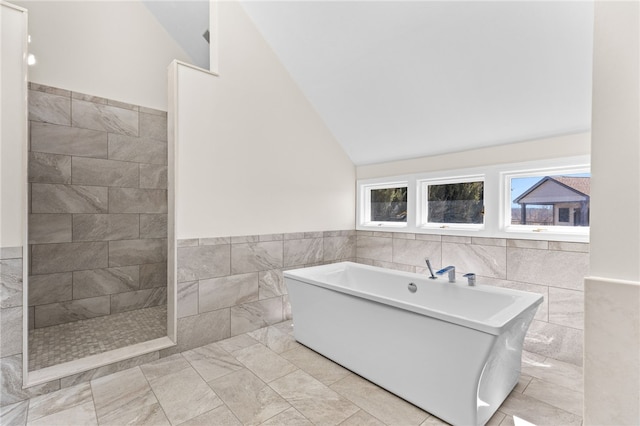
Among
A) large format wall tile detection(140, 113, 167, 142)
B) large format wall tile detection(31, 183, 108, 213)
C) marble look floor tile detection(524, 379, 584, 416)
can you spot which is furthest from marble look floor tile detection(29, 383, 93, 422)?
marble look floor tile detection(524, 379, 584, 416)

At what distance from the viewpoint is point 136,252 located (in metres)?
3.69

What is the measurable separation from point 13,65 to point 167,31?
88.2 inches

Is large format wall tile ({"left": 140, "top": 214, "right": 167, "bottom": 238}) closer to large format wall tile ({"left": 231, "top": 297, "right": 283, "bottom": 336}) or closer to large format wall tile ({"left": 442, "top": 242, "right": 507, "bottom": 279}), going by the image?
large format wall tile ({"left": 231, "top": 297, "right": 283, "bottom": 336})

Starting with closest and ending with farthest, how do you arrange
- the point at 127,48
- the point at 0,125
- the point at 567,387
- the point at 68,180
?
the point at 0,125, the point at 567,387, the point at 68,180, the point at 127,48

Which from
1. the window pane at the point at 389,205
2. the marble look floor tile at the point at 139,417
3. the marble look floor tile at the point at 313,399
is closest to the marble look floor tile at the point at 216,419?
the marble look floor tile at the point at 139,417

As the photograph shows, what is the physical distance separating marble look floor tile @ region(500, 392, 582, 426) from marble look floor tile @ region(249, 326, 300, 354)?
167 cm

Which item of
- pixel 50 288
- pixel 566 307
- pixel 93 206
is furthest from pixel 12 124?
pixel 566 307

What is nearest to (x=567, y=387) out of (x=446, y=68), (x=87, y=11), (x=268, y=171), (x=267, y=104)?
(x=446, y=68)

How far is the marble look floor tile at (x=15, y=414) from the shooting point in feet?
6.09

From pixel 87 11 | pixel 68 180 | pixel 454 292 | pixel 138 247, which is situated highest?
pixel 87 11

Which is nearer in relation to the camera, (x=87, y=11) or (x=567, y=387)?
(x=567, y=387)

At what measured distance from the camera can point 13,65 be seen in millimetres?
1984

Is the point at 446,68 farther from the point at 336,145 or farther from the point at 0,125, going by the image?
the point at 0,125

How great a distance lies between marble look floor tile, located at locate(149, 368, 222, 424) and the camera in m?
1.97
